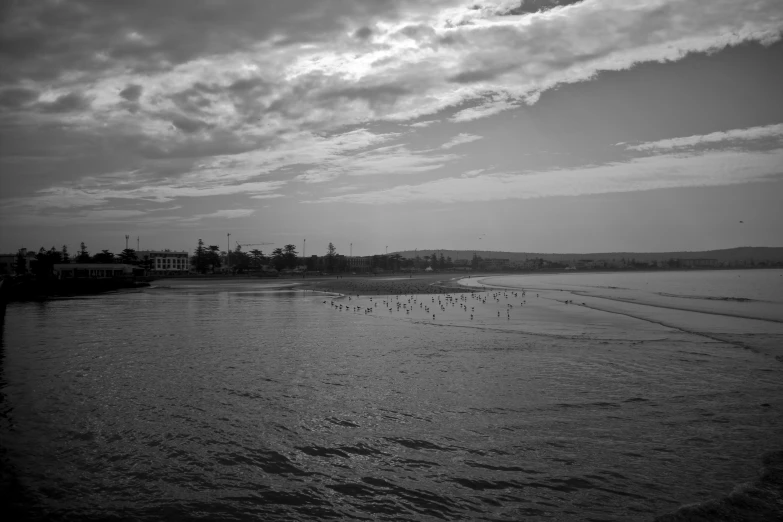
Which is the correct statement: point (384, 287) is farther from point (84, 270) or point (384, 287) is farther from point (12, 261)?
point (12, 261)

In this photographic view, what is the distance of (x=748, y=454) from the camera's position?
346 inches

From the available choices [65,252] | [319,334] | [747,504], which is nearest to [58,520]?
[747,504]

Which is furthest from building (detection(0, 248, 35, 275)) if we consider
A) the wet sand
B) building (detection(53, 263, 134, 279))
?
the wet sand

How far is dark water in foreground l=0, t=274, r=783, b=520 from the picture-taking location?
7359 mm

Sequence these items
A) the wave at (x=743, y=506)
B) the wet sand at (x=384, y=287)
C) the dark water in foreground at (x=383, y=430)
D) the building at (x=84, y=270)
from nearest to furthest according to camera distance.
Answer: the wave at (x=743, y=506) → the dark water in foreground at (x=383, y=430) → the wet sand at (x=384, y=287) → the building at (x=84, y=270)

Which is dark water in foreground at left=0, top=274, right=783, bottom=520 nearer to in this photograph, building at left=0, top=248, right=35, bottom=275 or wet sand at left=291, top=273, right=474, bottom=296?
wet sand at left=291, top=273, right=474, bottom=296

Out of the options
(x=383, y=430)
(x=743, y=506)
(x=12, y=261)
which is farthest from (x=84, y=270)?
(x=743, y=506)

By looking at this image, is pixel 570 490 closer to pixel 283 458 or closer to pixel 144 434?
pixel 283 458

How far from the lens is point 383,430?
10289mm

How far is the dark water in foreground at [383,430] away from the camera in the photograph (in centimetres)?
736

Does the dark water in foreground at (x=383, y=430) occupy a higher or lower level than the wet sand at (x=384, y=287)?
lower

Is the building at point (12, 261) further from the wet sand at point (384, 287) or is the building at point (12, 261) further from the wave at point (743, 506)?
the wave at point (743, 506)

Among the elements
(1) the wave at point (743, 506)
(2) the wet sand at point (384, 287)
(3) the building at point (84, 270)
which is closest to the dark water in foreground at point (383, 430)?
(1) the wave at point (743, 506)

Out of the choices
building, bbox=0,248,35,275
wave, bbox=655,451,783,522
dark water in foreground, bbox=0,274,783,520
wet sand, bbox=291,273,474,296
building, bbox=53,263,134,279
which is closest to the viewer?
wave, bbox=655,451,783,522
